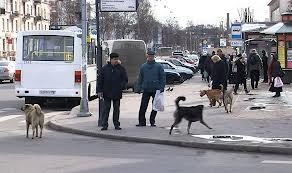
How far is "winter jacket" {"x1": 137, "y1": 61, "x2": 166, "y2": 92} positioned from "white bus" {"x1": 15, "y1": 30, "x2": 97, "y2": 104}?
249 inches

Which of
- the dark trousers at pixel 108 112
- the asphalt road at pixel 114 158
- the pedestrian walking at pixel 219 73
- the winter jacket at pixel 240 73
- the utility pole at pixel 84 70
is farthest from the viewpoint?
the winter jacket at pixel 240 73

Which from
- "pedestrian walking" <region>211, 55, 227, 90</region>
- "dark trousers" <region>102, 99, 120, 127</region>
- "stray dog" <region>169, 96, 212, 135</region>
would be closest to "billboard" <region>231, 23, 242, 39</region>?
"pedestrian walking" <region>211, 55, 227, 90</region>

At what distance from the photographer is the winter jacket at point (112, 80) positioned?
13930 mm

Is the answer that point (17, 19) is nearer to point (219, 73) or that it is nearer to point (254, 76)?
point (254, 76)

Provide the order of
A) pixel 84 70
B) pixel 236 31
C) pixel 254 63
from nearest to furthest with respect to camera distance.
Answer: pixel 84 70 → pixel 254 63 → pixel 236 31

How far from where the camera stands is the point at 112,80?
13.9m

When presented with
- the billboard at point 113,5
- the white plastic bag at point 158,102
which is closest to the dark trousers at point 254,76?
the billboard at point 113,5

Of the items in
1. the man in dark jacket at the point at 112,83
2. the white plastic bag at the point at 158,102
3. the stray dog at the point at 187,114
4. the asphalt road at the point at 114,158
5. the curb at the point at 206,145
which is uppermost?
the man in dark jacket at the point at 112,83

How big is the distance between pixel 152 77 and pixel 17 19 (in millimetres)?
86345

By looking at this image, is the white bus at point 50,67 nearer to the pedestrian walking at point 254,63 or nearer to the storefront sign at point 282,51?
the pedestrian walking at point 254,63

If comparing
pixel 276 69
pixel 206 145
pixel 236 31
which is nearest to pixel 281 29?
pixel 276 69

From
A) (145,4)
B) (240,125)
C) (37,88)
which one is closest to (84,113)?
(37,88)

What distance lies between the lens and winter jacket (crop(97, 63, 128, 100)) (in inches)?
548

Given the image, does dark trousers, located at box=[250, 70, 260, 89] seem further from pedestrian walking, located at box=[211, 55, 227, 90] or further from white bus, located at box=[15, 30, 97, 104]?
white bus, located at box=[15, 30, 97, 104]
